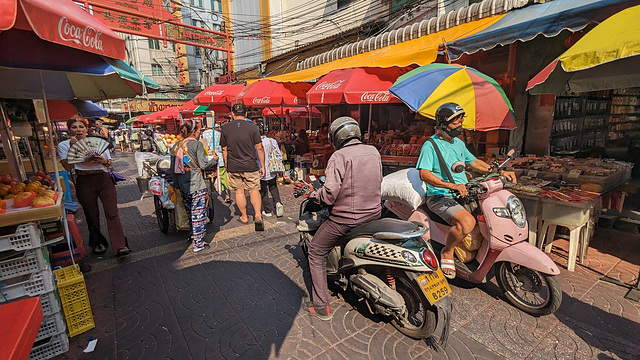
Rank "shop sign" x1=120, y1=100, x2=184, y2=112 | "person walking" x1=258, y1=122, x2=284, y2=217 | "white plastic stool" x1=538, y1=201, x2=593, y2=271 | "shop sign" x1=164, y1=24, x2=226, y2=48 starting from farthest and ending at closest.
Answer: "shop sign" x1=120, y1=100, x2=184, y2=112
"shop sign" x1=164, y1=24, x2=226, y2=48
"person walking" x1=258, y1=122, x2=284, y2=217
"white plastic stool" x1=538, y1=201, x2=593, y2=271

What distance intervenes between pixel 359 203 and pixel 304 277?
5.20 ft

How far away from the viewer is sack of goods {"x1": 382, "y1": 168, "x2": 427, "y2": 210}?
347 cm

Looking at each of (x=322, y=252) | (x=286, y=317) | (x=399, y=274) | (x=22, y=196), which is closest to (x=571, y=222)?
(x=399, y=274)

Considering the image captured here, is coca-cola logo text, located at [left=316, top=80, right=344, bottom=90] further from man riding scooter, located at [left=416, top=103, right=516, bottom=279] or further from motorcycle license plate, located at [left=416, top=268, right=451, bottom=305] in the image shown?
motorcycle license plate, located at [left=416, top=268, right=451, bottom=305]

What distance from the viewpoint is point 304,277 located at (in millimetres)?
3730

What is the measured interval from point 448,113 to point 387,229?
55.0 inches

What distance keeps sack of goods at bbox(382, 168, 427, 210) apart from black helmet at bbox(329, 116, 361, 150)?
1254 millimetres

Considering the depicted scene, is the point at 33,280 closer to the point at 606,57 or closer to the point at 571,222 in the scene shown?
the point at 606,57

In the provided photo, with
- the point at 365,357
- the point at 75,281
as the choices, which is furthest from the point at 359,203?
the point at 75,281

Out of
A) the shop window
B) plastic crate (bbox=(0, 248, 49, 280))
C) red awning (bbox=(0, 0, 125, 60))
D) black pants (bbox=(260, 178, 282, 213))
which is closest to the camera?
red awning (bbox=(0, 0, 125, 60))

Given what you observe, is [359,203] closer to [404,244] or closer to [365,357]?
[404,244]

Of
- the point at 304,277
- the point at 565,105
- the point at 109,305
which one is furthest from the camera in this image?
the point at 565,105

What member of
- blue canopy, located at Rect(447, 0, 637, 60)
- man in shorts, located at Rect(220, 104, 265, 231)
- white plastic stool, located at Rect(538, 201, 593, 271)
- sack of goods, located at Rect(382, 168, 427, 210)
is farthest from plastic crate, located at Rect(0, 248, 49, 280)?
blue canopy, located at Rect(447, 0, 637, 60)

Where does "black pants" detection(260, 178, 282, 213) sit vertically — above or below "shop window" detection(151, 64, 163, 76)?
below
